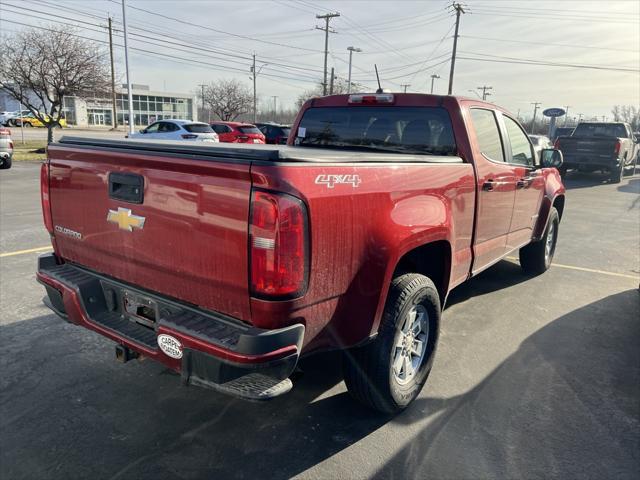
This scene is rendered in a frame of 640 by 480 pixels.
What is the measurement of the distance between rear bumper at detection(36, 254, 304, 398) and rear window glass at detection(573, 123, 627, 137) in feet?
63.9

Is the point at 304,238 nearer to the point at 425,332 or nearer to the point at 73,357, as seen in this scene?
the point at 425,332

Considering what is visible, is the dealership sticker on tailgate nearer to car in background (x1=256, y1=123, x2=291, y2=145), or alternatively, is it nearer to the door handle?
the door handle

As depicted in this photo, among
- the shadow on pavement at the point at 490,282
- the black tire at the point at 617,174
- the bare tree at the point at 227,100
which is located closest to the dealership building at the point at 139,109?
the bare tree at the point at 227,100

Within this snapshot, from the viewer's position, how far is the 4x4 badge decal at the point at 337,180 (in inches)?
86.2

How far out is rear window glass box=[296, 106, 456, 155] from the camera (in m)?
3.83

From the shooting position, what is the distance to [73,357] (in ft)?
11.7

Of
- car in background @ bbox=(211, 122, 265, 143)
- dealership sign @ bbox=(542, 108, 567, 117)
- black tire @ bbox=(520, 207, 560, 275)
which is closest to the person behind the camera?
black tire @ bbox=(520, 207, 560, 275)

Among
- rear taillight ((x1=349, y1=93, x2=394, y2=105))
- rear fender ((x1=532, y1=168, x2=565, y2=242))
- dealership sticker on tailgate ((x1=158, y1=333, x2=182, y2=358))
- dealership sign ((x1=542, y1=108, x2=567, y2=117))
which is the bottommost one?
dealership sticker on tailgate ((x1=158, y1=333, x2=182, y2=358))

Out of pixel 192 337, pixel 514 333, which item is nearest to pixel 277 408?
pixel 192 337

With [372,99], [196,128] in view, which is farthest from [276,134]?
[372,99]

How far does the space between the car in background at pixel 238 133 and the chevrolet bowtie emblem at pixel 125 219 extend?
758 inches

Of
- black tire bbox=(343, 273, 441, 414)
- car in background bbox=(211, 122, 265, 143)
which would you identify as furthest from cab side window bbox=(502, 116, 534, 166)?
car in background bbox=(211, 122, 265, 143)

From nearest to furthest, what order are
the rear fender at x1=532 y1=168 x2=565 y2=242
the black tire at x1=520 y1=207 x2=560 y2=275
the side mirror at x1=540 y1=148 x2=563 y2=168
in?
1. the side mirror at x1=540 y1=148 x2=563 y2=168
2. the rear fender at x1=532 y1=168 x2=565 y2=242
3. the black tire at x1=520 y1=207 x2=560 y2=275

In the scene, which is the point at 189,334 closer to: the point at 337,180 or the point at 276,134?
the point at 337,180
